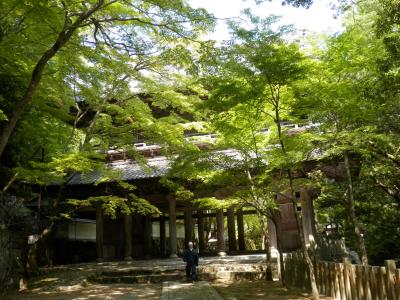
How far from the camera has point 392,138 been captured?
10750mm

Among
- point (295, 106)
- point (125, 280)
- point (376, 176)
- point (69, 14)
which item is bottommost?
point (125, 280)

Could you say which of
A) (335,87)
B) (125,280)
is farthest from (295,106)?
(125,280)

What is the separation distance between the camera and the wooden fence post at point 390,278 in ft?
20.5

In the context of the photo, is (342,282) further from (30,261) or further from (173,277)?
(30,261)

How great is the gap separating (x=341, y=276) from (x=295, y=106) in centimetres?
398

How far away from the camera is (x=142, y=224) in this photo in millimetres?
22609

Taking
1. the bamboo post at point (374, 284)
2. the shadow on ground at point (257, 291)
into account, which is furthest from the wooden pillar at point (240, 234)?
the bamboo post at point (374, 284)

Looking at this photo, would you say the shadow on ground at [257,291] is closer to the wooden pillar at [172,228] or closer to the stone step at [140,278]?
the stone step at [140,278]

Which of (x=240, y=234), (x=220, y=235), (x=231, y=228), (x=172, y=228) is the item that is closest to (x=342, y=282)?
(x=172, y=228)

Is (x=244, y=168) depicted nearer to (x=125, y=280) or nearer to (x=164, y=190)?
(x=125, y=280)

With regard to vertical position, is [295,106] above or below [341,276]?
above

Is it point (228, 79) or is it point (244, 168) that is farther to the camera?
point (244, 168)

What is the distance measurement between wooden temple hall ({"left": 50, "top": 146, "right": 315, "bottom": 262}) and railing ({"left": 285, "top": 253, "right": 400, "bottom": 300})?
6271 millimetres

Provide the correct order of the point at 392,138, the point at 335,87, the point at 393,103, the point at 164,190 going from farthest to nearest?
1. the point at 164,190
2. the point at 392,138
3. the point at 393,103
4. the point at 335,87
